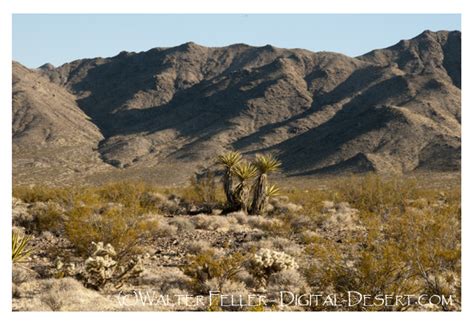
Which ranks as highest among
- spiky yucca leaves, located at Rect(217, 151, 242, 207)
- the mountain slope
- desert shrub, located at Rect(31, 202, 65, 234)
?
the mountain slope

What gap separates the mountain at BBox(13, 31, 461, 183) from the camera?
74.0m

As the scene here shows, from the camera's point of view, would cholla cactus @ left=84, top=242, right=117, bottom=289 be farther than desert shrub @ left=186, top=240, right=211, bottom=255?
No

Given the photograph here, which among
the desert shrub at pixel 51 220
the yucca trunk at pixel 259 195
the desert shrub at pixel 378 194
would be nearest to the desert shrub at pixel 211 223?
the yucca trunk at pixel 259 195

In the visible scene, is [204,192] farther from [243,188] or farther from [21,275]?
[21,275]

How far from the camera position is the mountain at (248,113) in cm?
7400

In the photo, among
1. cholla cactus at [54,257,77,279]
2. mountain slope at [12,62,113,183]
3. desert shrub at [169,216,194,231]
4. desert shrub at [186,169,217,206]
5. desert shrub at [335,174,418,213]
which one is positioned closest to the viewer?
cholla cactus at [54,257,77,279]

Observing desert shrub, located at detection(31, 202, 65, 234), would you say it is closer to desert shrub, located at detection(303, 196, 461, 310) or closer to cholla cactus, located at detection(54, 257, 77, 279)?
cholla cactus, located at detection(54, 257, 77, 279)

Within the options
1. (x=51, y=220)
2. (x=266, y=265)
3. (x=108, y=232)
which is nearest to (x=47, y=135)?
(x=51, y=220)

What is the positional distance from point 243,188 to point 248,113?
83682 mm

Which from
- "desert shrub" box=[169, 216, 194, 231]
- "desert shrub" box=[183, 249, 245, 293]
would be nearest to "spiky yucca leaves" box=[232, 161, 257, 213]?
"desert shrub" box=[169, 216, 194, 231]

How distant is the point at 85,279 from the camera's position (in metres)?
11.3

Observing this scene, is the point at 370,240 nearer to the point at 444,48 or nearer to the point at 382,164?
the point at 382,164

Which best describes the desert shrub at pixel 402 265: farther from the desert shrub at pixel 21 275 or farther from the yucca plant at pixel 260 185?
the yucca plant at pixel 260 185

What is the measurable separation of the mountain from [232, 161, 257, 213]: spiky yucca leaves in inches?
1750
